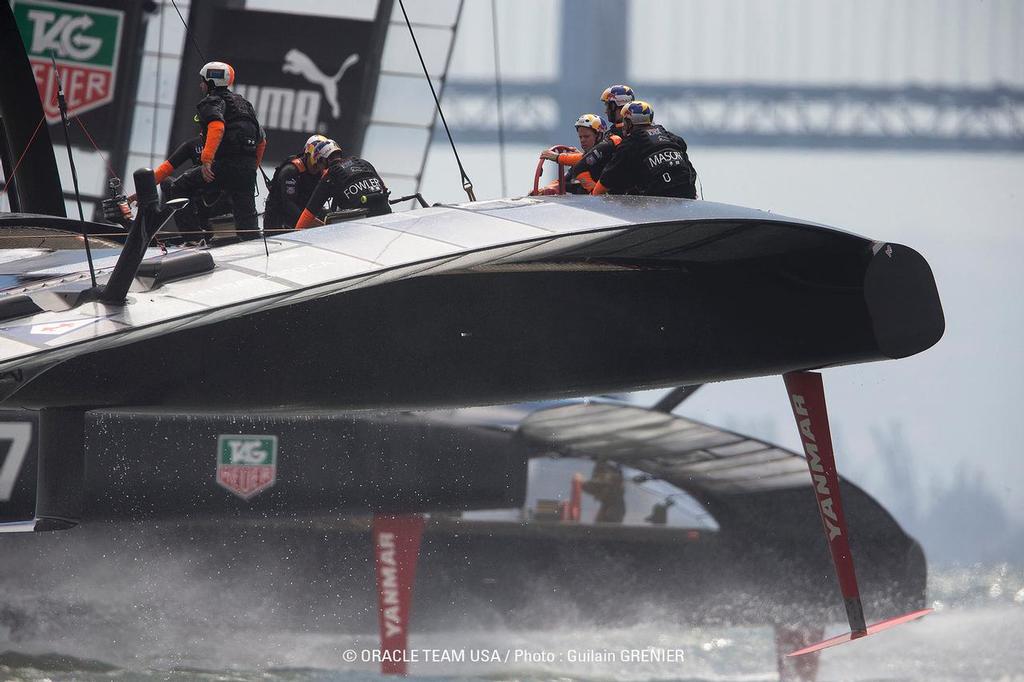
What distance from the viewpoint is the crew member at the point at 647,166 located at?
4.13 m

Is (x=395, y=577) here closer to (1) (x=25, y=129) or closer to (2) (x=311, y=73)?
(1) (x=25, y=129)

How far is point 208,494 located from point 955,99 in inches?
965

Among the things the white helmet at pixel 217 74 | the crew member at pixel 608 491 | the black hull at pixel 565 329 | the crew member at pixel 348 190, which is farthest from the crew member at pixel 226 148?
the crew member at pixel 608 491

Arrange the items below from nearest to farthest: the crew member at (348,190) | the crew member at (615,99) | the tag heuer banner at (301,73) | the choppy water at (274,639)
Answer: the crew member at (348,190) → the crew member at (615,99) → the choppy water at (274,639) → the tag heuer banner at (301,73)

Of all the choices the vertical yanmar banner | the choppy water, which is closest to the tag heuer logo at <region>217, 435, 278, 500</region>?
the vertical yanmar banner

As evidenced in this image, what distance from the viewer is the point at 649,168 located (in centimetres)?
414

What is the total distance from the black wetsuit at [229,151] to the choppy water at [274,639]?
95.3 inches

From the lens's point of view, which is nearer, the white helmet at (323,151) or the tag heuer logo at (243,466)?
the white helmet at (323,151)

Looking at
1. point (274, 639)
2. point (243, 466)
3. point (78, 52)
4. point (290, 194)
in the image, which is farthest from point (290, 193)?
point (78, 52)

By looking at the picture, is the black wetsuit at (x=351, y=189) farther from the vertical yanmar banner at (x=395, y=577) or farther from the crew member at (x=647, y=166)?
the vertical yanmar banner at (x=395, y=577)

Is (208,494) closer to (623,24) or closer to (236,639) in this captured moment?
(236,639)

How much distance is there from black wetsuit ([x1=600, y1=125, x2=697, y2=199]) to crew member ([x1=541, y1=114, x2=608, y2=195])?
251 millimetres

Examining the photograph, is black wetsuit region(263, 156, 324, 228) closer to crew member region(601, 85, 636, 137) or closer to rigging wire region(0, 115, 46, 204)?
crew member region(601, 85, 636, 137)

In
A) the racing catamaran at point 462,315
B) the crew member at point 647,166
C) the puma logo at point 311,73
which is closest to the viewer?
the racing catamaran at point 462,315
